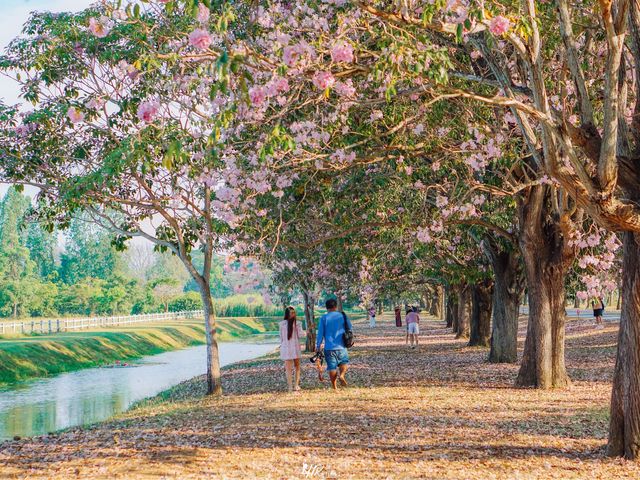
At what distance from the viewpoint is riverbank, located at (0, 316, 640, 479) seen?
326 inches

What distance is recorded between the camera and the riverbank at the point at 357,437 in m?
8.27

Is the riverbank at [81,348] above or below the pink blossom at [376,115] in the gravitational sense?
below

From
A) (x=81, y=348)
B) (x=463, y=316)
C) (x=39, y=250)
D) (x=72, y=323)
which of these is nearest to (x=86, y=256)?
(x=39, y=250)

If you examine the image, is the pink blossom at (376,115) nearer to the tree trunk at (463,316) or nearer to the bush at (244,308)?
the tree trunk at (463,316)

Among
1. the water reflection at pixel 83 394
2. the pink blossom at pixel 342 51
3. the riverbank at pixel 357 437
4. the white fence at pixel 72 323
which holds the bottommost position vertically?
the water reflection at pixel 83 394

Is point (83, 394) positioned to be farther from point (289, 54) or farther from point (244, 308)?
point (244, 308)

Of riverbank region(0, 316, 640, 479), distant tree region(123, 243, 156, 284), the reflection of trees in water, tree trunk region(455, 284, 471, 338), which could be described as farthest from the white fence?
distant tree region(123, 243, 156, 284)

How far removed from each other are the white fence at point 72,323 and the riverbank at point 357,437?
1413 inches

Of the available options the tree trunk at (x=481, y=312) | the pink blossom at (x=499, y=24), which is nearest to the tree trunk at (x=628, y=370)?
the pink blossom at (x=499, y=24)

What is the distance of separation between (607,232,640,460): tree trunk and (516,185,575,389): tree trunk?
6451mm

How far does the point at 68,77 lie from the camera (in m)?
14.9

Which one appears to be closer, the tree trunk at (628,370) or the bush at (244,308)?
the tree trunk at (628,370)

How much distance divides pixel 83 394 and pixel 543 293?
18.5m

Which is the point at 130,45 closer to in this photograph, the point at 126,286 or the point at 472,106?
the point at 472,106
